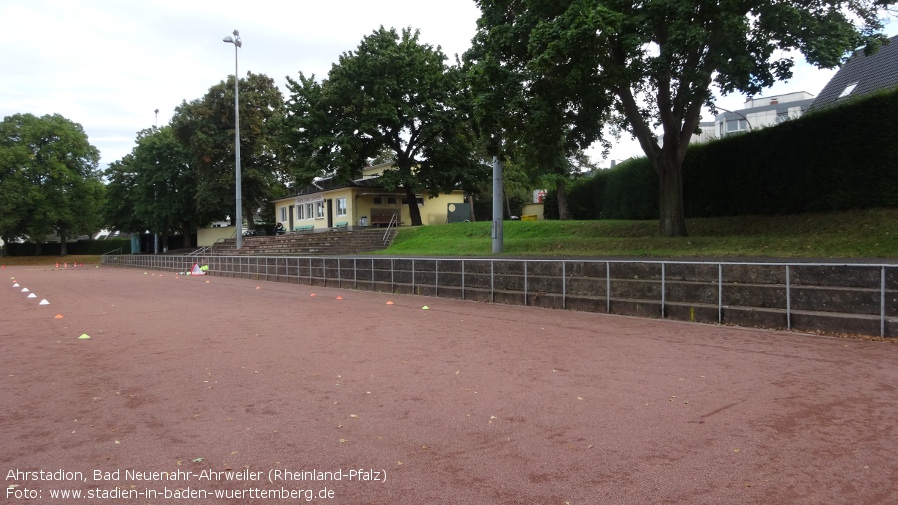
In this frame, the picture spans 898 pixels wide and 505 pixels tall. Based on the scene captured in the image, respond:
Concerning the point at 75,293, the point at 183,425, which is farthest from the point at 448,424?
the point at 75,293

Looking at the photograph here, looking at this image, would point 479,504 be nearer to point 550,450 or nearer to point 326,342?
point 550,450

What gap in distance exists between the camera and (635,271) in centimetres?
1179

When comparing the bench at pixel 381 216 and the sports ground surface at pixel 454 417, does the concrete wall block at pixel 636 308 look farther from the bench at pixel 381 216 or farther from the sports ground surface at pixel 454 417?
the bench at pixel 381 216

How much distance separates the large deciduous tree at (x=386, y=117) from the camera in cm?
3791

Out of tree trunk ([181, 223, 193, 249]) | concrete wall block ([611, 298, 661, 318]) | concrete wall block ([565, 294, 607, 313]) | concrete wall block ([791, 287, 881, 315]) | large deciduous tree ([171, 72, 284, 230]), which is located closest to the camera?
concrete wall block ([791, 287, 881, 315])

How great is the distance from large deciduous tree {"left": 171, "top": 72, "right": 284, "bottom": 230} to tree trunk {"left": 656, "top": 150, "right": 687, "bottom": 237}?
119 feet

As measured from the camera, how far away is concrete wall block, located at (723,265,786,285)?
A: 981 centimetres

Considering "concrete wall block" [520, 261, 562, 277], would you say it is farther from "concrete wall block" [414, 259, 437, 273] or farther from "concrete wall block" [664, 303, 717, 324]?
"concrete wall block" [414, 259, 437, 273]

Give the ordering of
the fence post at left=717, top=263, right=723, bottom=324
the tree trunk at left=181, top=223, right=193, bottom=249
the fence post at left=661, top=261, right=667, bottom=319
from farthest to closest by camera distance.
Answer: the tree trunk at left=181, top=223, right=193, bottom=249, the fence post at left=661, top=261, right=667, bottom=319, the fence post at left=717, top=263, right=723, bottom=324

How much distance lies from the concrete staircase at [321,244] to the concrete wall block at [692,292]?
25.5 m

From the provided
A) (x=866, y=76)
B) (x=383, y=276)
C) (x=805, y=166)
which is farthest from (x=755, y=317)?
(x=866, y=76)

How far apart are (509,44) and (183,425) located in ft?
49.0

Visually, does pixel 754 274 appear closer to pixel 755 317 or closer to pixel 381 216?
pixel 755 317

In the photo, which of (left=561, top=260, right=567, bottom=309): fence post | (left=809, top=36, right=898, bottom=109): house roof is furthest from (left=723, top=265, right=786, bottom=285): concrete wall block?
(left=809, top=36, right=898, bottom=109): house roof
